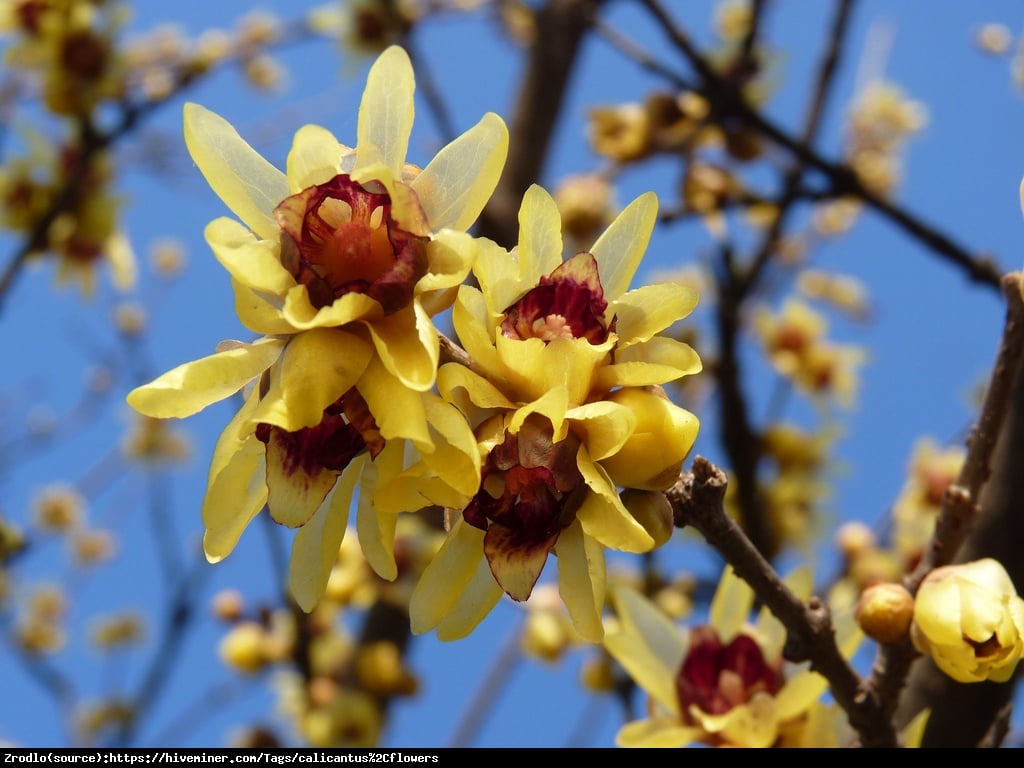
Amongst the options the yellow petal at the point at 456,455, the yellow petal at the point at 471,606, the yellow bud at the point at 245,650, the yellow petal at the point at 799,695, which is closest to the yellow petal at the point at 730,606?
the yellow petal at the point at 799,695

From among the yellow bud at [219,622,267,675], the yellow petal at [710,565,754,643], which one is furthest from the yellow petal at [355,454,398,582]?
the yellow bud at [219,622,267,675]

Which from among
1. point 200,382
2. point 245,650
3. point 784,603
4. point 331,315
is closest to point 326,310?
point 331,315

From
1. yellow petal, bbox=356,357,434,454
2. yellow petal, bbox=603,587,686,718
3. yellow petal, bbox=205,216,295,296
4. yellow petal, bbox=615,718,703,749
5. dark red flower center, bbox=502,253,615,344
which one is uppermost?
dark red flower center, bbox=502,253,615,344

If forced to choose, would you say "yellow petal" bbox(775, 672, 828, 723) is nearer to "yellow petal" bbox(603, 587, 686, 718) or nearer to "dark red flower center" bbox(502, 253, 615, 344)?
"yellow petal" bbox(603, 587, 686, 718)

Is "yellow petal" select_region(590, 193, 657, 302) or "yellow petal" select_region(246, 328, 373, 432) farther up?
"yellow petal" select_region(590, 193, 657, 302)

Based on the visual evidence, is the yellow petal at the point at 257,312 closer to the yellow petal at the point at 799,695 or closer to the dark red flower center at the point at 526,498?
the dark red flower center at the point at 526,498

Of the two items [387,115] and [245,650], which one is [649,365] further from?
[245,650]

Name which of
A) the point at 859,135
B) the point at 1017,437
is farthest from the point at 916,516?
the point at 859,135

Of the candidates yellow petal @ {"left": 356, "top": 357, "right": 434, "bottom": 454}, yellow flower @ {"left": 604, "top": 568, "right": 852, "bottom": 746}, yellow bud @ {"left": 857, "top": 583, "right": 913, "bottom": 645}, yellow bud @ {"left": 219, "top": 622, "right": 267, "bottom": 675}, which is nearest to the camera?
yellow petal @ {"left": 356, "top": 357, "right": 434, "bottom": 454}
